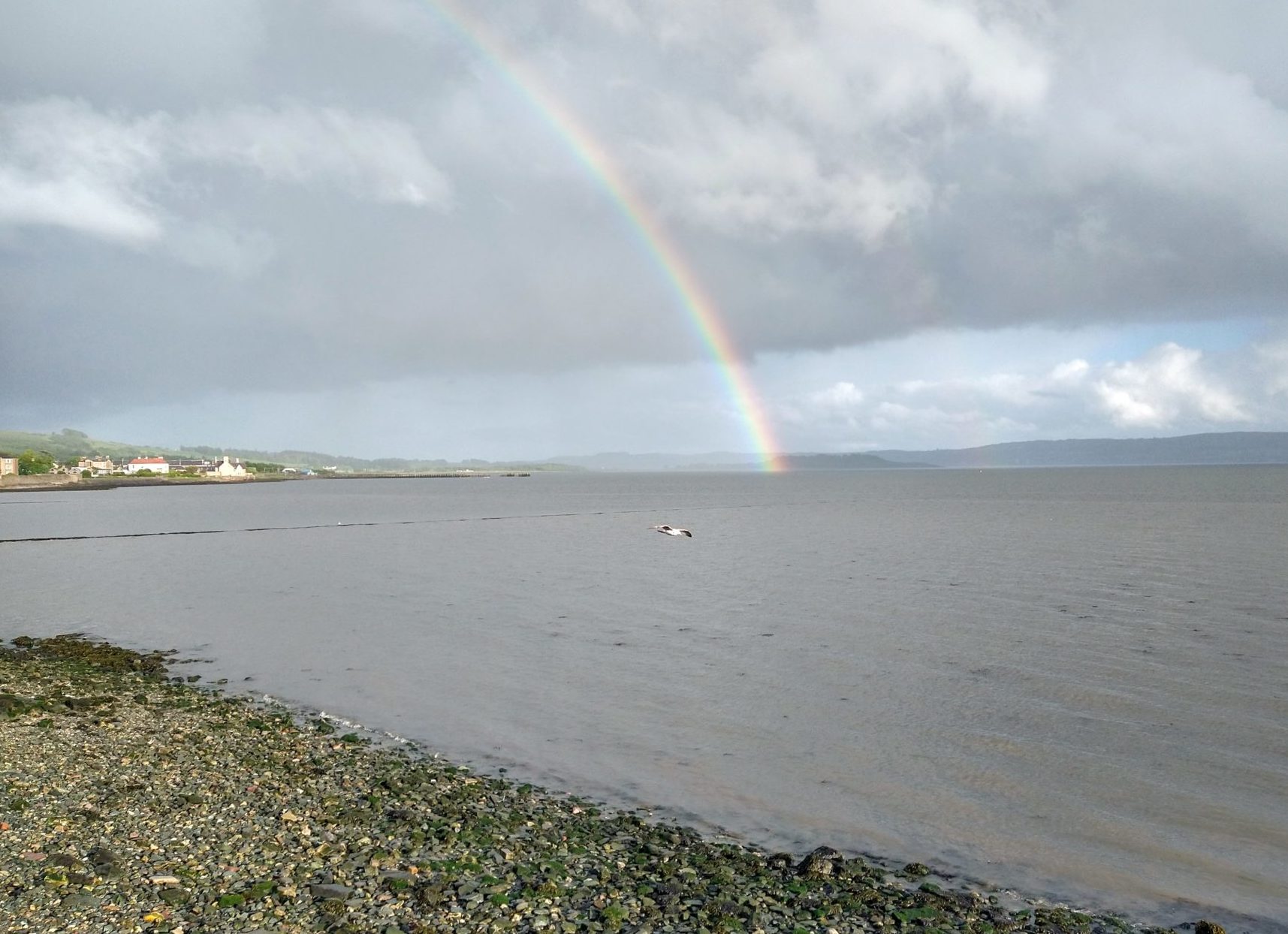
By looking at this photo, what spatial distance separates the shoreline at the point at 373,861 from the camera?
35.1 ft

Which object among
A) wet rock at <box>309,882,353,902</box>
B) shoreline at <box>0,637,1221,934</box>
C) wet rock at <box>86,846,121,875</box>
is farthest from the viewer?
wet rock at <box>86,846,121,875</box>

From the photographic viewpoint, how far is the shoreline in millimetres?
10703

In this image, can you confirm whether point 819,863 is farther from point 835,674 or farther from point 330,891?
point 835,674

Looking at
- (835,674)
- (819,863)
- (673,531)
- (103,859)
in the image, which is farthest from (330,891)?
(673,531)

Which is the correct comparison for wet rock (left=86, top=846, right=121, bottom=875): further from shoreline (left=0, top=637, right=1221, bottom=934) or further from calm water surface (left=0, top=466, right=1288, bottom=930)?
calm water surface (left=0, top=466, right=1288, bottom=930)

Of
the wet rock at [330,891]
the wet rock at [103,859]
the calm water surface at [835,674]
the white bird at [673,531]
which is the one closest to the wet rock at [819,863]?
the calm water surface at [835,674]

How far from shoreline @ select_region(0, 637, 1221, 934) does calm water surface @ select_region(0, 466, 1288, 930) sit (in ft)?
4.98

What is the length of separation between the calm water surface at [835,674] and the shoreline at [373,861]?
4.98 feet

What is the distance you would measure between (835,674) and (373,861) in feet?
60.3

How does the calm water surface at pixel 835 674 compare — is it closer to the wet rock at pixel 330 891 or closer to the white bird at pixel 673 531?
the white bird at pixel 673 531

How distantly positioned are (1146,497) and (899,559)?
11396cm

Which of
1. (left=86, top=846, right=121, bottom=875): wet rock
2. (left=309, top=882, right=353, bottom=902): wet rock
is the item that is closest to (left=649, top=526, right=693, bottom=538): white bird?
(left=86, top=846, right=121, bottom=875): wet rock

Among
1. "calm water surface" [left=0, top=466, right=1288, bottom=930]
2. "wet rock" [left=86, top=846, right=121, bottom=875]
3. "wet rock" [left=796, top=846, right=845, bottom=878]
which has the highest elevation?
"wet rock" [left=86, top=846, right=121, bottom=875]

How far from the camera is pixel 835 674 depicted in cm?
2803
